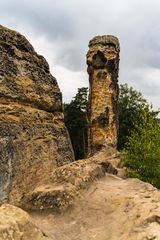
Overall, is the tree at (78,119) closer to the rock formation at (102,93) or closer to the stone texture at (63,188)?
the rock formation at (102,93)

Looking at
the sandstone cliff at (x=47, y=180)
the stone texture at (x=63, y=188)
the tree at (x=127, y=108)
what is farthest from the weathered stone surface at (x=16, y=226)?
the tree at (x=127, y=108)

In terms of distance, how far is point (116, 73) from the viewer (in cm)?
2994

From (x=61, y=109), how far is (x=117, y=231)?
5.61 m

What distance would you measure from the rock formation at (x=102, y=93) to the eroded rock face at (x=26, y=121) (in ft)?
50.8

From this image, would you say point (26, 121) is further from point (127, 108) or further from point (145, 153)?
point (127, 108)

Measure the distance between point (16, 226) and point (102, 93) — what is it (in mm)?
21889

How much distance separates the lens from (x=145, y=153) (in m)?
17.9

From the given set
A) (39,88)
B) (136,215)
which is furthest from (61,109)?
(136,215)

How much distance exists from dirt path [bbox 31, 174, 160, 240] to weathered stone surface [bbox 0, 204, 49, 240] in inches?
30.8

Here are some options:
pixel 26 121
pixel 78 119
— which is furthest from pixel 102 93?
pixel 26 121

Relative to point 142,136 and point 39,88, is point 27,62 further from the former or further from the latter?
point 142,136

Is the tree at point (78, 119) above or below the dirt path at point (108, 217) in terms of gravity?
above

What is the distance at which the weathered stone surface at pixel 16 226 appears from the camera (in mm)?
7000

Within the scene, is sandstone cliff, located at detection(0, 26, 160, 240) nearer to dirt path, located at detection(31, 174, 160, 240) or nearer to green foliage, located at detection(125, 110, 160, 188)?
dirt path, located at detection(31, 174, 160, 240)
